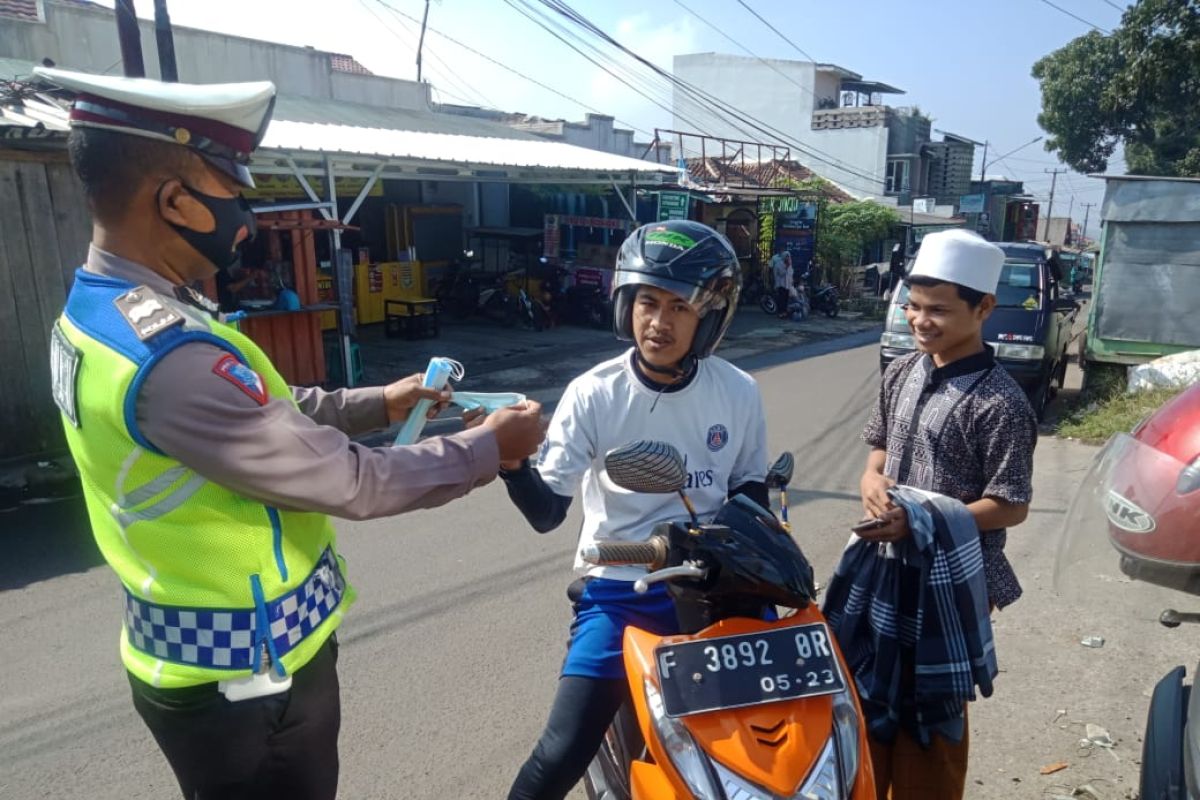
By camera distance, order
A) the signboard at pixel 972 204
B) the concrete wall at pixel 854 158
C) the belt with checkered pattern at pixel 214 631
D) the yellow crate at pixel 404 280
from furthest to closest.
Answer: the signboard at pixel 972 204 < the concrete wall at pixel 854 158 < the yellow crate at pixel 404 280 < the belt with checkered pattern at pixel 214 631

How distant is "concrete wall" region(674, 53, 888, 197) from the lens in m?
33.4

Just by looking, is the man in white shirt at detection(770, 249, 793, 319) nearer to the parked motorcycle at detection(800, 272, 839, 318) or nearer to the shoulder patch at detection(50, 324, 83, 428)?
the parked motorcycle at detection(800, 272, 839, 318)

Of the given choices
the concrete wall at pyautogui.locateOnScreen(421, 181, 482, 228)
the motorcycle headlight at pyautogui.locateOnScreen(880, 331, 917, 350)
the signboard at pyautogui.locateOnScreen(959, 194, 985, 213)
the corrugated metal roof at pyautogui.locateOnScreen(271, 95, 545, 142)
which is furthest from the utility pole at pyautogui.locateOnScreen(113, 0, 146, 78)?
the signboard at pyautogui.locateOnScreen(959, 194, 985, 213)

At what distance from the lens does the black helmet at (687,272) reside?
219cm

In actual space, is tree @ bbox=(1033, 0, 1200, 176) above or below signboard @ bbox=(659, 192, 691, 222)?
above

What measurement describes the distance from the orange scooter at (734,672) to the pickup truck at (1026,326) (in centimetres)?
714

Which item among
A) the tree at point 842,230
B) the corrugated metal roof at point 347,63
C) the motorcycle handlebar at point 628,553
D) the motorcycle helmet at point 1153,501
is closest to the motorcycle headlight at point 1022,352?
the motorcycle helmet at point 1153,501

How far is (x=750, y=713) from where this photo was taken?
1.69 meters

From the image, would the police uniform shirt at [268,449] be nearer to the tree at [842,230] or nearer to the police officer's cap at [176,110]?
the police officer's cap at [176,110]

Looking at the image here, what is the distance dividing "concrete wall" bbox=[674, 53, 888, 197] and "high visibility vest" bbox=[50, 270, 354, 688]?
34.5m

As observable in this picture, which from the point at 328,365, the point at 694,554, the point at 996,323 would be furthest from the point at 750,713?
the point at 328,365

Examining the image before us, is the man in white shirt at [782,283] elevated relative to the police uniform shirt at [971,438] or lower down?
lower down

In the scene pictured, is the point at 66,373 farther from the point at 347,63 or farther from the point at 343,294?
the point at 347,63

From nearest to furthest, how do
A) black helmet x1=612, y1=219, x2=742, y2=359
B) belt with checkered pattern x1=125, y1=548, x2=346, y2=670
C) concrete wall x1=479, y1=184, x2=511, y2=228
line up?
belt with checkered pattern x1=125, y1=548, x2=346, y2=670 → black helmet x1=612, y1=219, x2=742, y2=359 → concrete wall x1=479, y1=184, x2=511, y2=228
